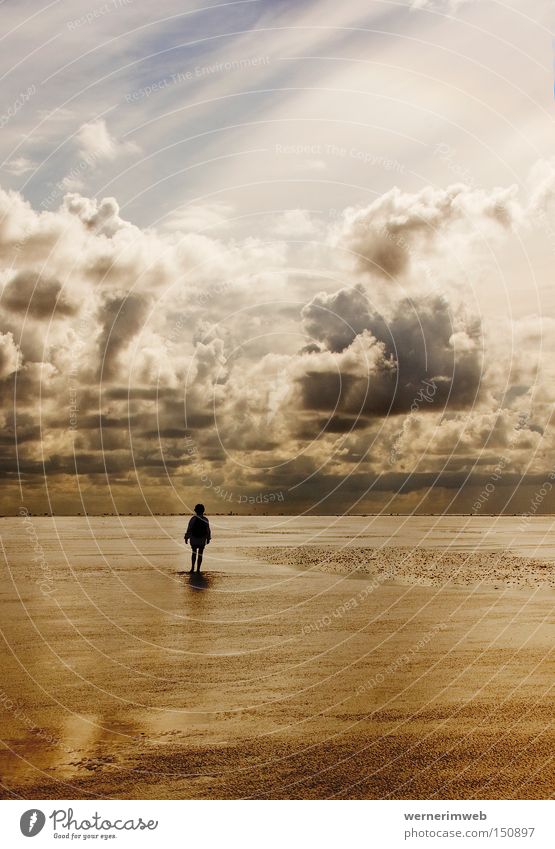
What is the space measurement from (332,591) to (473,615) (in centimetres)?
513

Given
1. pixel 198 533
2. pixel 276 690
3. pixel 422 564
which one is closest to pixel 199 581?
pixel 198 533

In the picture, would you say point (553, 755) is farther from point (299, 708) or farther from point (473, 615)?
point (473, 615)

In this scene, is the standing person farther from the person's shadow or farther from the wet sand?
the wet sand

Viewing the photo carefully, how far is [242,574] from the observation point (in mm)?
27781

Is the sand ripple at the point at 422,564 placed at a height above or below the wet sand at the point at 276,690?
above

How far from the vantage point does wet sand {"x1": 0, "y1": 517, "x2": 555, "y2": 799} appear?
9047 millimetres

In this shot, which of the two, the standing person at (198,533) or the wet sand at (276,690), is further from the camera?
the standing person at (198,533)

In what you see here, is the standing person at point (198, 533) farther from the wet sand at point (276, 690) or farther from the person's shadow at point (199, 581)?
the wet sand at point (276, 690)

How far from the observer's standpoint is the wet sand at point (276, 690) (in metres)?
9.05

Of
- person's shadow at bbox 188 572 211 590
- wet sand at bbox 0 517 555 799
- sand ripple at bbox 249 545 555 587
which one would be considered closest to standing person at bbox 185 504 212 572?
person's shadow at bbox 188 572 211 590

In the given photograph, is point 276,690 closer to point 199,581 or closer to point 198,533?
point 199,581

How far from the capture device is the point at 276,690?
1235cm

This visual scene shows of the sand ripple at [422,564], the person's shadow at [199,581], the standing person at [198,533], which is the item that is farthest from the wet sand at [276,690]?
the standing person at [198,533]

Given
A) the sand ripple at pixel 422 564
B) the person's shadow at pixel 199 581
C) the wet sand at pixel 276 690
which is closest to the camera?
the wet sand at pixel 276 690
